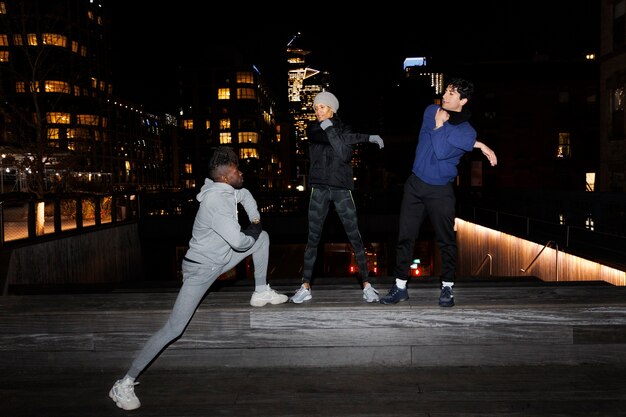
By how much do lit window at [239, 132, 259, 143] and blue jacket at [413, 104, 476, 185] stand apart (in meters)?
111

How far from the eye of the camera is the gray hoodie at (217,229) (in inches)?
155

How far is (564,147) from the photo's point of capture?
36031 mm

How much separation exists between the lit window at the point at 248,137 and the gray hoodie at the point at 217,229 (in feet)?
367

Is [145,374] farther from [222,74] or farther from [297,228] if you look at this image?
[222,74]

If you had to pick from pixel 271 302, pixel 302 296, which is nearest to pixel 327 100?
pixel 302 296

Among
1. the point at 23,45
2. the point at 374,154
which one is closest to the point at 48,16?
the point at 23,45

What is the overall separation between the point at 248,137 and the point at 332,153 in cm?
11163

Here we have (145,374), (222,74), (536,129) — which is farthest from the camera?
(222,74)

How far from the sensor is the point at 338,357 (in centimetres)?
448

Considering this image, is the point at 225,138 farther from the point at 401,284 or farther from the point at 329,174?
the point at 401,284

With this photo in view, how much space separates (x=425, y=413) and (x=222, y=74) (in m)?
116

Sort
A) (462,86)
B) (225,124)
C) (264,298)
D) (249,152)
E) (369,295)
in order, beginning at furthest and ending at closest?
1. (249,152)
2. (225,124)
3. (369,295)
4. (264,298)
5. (462,86)

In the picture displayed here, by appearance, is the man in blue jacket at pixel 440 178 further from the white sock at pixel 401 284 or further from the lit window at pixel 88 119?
the lit window at pixel 88 119

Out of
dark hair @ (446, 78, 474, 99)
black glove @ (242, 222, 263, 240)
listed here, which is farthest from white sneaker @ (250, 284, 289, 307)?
dark hair @ (446, 78, 474, 99)
